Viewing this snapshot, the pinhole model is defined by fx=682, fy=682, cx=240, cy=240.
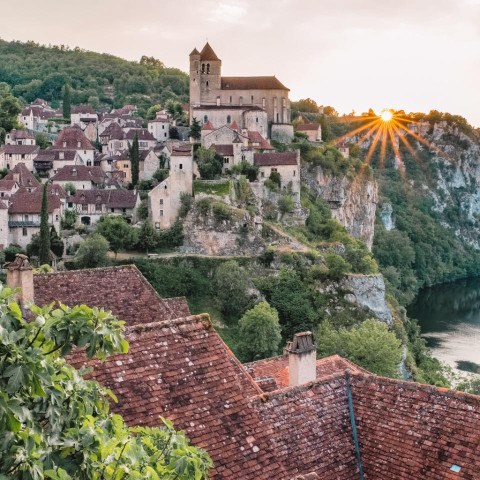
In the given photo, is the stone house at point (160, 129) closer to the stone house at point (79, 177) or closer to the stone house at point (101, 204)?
the stone house at point (79, 177)

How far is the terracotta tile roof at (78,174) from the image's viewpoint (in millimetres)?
80000

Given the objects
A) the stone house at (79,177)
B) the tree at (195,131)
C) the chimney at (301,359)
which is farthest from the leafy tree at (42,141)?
the chimney at (301,359)

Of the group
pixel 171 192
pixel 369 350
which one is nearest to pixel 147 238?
pixel 171 192

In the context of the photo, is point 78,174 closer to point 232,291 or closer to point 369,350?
point 232,291

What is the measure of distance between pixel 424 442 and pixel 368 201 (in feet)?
340

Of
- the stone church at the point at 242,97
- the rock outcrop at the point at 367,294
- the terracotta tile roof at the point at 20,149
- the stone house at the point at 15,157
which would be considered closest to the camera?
the rock outcrop at the point at 367,294

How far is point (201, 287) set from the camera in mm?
67312

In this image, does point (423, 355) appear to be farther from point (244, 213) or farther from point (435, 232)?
point (435, 232)

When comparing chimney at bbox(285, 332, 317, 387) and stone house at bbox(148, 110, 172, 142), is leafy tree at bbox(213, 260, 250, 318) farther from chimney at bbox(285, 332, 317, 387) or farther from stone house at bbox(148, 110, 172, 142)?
chimney at bbox(285, 332, 317, 387)

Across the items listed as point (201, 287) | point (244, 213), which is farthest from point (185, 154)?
point (201, 287)

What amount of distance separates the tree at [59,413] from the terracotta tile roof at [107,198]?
222 feet

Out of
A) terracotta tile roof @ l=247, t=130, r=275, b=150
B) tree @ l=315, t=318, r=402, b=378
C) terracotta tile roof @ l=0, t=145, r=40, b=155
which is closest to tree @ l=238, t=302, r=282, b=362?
tree @ l=315, t=318, r=402, b=378

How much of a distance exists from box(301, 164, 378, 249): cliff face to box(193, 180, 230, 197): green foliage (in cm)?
2389

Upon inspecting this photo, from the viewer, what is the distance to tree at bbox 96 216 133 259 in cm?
6575
